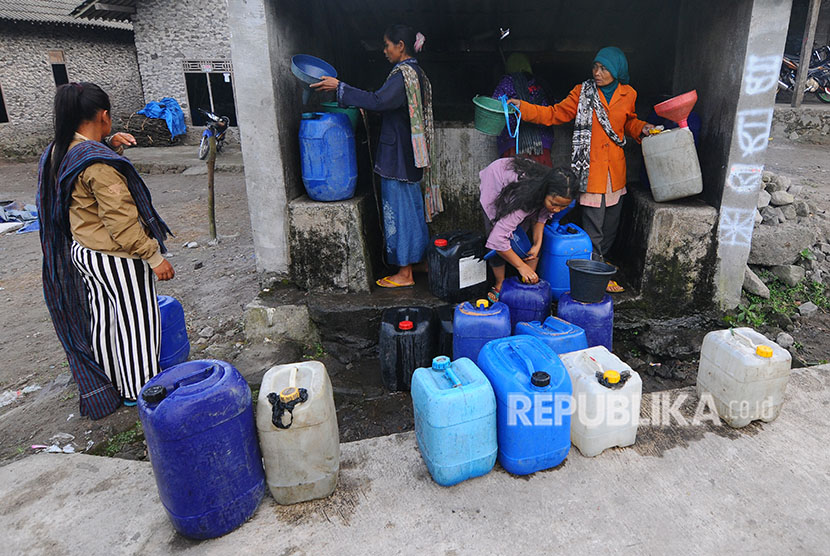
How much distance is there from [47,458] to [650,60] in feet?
18.5

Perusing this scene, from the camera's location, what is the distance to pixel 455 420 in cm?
239

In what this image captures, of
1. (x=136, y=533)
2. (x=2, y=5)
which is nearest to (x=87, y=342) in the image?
(x=136, y=533)

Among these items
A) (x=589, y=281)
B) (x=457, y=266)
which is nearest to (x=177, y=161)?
(x=457, y=266)

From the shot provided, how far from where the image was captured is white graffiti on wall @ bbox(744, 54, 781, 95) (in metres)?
3.59

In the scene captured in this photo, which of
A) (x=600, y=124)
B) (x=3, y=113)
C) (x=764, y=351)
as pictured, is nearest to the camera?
(x=764, y=351)

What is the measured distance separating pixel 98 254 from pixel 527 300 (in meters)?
2.55

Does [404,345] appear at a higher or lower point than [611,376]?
lower

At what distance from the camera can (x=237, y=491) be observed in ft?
7.49

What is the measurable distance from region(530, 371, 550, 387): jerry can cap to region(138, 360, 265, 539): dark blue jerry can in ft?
4.04

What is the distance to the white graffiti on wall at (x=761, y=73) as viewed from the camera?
359cm

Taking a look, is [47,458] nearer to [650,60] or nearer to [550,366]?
[550,366]

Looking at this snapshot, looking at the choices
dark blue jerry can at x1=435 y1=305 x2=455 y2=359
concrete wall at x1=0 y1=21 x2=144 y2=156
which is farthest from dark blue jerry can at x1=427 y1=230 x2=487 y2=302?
concrete wall at x1=0 y1=21 x2=144 y2=156

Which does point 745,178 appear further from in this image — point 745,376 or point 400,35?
point 400,35

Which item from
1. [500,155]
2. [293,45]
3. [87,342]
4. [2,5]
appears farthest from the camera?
[2,5]
